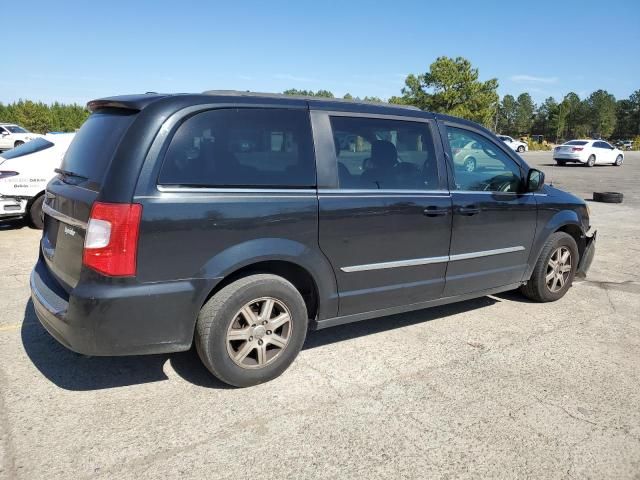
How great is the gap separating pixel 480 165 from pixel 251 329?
250 cm

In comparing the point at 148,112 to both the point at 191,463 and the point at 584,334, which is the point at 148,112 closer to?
the point at 191,463

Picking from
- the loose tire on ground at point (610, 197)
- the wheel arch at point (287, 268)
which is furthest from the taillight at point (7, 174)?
the loose tire on ground at point (610, 197)

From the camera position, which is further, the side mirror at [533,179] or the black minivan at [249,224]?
the side mirror at [533,179]

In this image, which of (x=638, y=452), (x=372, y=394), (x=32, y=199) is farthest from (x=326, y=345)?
(x=32, y=199)

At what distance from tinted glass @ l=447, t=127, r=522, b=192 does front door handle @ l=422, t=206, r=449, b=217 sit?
287 millimetres

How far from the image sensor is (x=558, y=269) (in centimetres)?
522

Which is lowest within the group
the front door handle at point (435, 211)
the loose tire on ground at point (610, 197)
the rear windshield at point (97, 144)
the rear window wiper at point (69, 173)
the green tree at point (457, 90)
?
the loose tire on ground at point (610, 197)

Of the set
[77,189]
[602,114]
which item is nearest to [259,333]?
[77,189]

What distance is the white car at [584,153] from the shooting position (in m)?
28.8

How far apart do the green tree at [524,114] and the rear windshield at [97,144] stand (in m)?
105

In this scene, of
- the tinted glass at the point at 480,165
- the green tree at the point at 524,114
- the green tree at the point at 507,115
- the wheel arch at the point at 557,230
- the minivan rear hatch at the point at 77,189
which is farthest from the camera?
the green tree at the point at 507,115

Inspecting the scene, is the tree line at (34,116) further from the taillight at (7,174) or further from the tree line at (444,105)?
the taillight at (7,174)

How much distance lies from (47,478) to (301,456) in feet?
3.90

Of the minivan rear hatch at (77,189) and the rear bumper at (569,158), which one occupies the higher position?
the rear bumper at (569,158)
